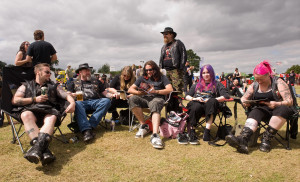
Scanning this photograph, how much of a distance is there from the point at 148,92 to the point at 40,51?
229 centimetres

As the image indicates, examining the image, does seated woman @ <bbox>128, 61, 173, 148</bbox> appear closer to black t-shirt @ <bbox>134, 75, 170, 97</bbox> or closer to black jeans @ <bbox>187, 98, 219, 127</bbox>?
black t-shirt @ <bbox>134, 75, 170, 97</bbox>

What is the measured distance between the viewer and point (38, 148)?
2.28 metres

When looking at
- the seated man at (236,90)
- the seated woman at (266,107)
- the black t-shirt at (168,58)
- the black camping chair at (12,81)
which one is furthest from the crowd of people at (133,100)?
the black t-shirt at (168,58)

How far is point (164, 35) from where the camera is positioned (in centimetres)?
495

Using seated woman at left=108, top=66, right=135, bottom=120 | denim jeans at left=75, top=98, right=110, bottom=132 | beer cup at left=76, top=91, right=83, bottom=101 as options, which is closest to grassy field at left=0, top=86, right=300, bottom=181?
denim jeans at left=75, top=98, right=110, bottom=132

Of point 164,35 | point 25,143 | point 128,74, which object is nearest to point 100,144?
point 25,143

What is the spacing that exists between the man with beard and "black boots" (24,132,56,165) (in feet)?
3.07

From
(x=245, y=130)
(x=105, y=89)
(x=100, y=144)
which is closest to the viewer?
(x=245, y=130)

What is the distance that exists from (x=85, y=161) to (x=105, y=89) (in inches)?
71.5

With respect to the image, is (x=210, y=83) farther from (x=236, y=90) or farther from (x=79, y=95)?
(x=79, y=95)

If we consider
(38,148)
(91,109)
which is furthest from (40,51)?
(38,148)

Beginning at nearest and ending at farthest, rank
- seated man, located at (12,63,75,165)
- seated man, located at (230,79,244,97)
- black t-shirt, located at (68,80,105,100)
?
seated man, located at (12,63,75,165), seated man, located at (230,79,244,97), black t-shirt, located at (68,80,105,100)

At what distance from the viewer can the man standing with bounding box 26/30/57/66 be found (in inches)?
159

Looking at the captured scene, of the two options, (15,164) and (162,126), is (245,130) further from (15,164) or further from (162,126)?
(15,164)
